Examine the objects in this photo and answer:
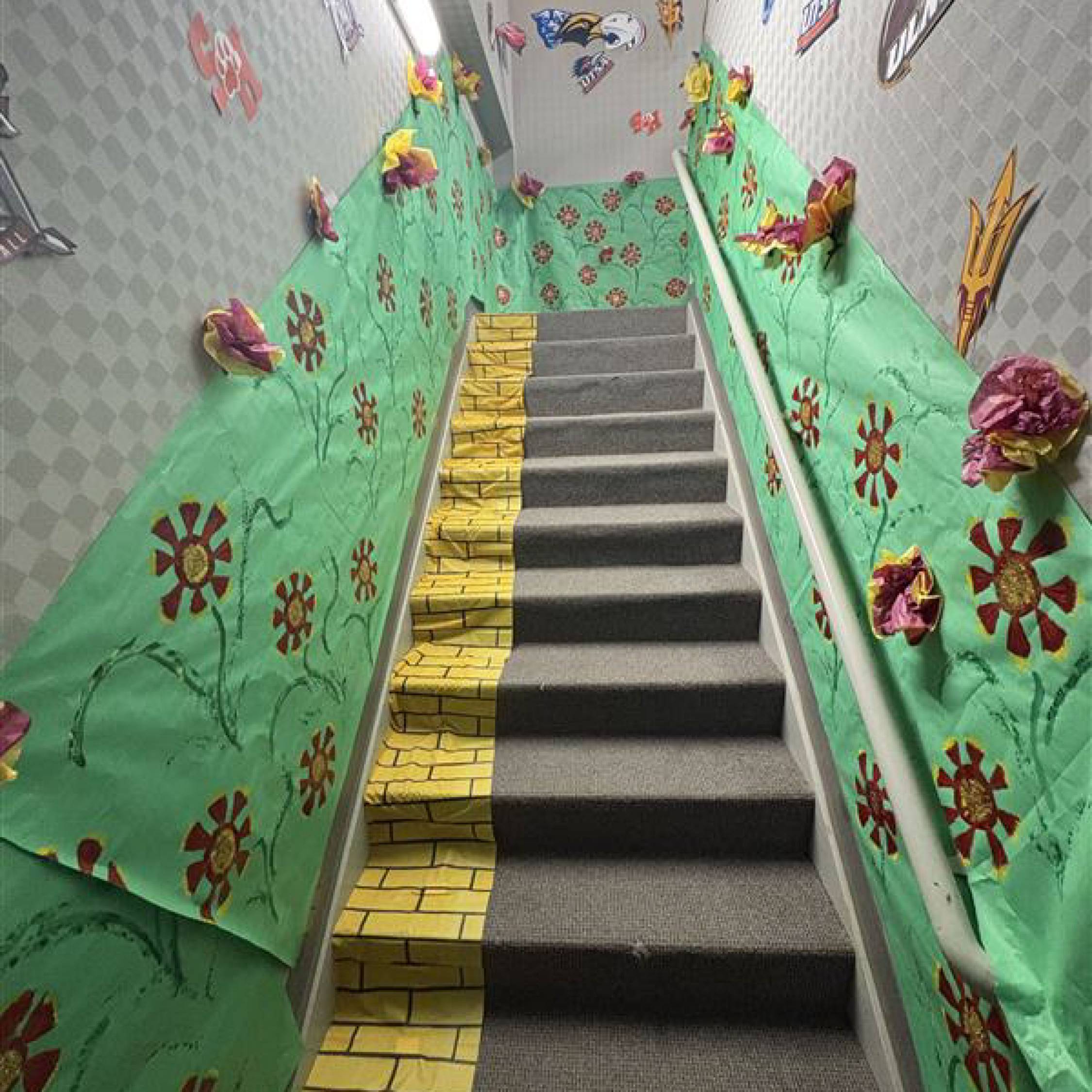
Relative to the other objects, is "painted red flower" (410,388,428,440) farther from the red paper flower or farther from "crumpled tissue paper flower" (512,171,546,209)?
"crumpled tissue paper flower" (512,171,546,209)

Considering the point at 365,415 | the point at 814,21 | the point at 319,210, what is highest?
the point at 814,21

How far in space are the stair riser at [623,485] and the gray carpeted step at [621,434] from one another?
0.73ft

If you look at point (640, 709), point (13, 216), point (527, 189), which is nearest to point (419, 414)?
point (640, 709)

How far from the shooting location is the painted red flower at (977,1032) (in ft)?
2.51

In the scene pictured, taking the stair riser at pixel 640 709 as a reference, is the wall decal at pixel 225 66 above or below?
above

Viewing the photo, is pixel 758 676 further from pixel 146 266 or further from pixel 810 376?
pixel 146 266

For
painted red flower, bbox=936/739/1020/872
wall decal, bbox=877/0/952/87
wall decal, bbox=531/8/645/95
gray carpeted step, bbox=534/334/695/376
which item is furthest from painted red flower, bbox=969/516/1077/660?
wall decal, bbox=531/8/645/95

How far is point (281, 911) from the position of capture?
108 cm

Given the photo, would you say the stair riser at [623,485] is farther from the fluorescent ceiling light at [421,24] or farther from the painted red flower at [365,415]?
the fluorescent ceiling light at [421,24]

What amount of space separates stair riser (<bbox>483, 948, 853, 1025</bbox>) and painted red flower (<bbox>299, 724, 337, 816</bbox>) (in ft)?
1.57

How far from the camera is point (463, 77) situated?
276 centimetres

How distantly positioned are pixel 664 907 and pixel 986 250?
4.44 ft

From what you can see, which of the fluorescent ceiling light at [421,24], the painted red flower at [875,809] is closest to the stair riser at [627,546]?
the painted red flower at [875,809]

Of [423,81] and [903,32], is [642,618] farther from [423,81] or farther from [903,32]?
[423,81]
